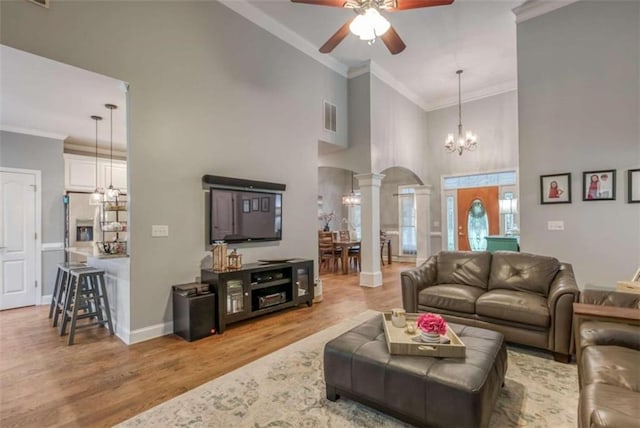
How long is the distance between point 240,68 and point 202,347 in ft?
11.3

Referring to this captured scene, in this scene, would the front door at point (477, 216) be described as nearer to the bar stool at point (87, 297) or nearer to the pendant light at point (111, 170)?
the pendant light at point (111, 170)

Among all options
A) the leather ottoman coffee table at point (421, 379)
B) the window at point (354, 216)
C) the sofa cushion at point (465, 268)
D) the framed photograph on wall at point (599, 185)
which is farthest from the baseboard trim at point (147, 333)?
the window at point (354, 216)

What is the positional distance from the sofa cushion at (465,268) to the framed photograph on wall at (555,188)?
1464mm

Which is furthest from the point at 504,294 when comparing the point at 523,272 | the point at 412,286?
the point at 412,286

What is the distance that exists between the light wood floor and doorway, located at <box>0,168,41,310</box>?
2.03 feet

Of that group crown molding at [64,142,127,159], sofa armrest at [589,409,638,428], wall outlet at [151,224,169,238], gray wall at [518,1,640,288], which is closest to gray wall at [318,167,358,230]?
crown molding at [64,142,127,159]

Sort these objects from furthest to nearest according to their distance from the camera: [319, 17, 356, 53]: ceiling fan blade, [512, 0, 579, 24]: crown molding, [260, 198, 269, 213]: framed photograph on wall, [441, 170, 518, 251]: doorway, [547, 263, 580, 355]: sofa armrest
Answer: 1. [441, 170, 518, 251]: doorway
2. [260, 198, 269, 213]: framed photograph on wall
3. [512, 0, 579, 24]: crown molding
4. [319, 17, 356, 53]: ceiling fan blade
5. [547, 263, 580, 355]: sofa armrest

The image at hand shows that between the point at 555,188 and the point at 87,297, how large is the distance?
6098 mm

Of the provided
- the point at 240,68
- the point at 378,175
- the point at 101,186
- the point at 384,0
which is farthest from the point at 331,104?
the point at 101,186

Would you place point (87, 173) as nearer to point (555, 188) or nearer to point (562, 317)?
point (562, 317)

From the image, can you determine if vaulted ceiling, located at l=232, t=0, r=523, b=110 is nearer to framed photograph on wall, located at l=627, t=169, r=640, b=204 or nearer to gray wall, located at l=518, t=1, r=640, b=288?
gray wall, located at l=518, t=1, r=640, b=288

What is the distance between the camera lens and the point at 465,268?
3.71m

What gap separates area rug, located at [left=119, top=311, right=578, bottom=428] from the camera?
75.3 inches

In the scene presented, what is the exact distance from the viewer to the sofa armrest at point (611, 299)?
240cm
